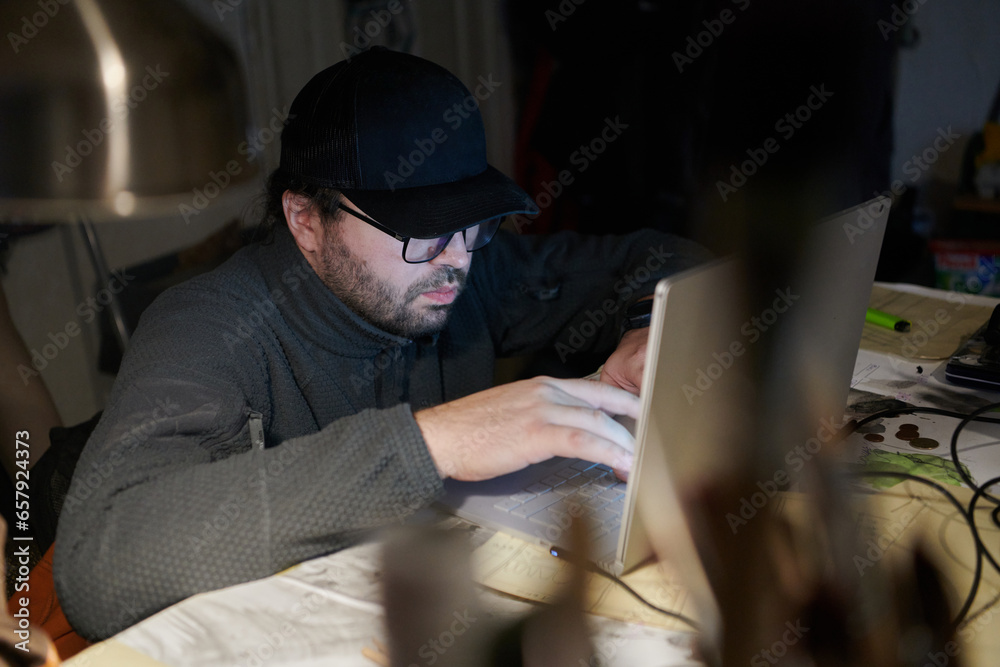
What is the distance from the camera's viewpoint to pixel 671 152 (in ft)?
8.56

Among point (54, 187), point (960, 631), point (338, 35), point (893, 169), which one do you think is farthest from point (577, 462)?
point (893, 169)

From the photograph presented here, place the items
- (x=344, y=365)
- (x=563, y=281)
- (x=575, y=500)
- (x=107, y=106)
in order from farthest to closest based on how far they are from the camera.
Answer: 1. (x=563, y=281)
2. (x=344, y=365)
3. (x=575, y=500)
4. (x=107, y=106)

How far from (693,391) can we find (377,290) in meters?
0.60

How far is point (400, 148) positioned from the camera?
41.4 inches

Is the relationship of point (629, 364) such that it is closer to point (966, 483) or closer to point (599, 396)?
point (599, 396)

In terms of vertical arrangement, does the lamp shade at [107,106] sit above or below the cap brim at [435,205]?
above

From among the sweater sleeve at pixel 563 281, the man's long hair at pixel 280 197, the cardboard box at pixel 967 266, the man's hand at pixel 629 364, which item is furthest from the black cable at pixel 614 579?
the cardboard box at pixel 967 266

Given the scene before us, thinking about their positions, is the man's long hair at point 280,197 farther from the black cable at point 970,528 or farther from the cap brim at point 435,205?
the black cable at point 970,528

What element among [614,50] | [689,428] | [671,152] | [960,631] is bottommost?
[960,631]

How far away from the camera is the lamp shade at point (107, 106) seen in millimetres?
614

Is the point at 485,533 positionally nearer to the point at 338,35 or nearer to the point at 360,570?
the point at 360,570

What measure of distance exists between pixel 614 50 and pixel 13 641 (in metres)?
2.46

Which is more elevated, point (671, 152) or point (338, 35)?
point (338, 35)

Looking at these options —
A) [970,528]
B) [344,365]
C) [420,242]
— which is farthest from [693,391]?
[344,365]
